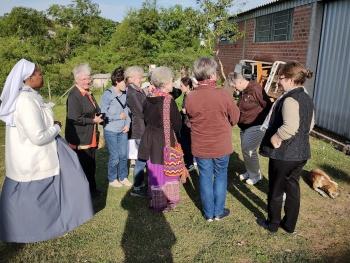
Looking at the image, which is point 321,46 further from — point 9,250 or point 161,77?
point 9,250

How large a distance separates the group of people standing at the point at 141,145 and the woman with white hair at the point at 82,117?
0.01 meters

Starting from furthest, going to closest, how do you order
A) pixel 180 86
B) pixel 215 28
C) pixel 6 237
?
1. pixel 215 28
2. pixel 180 86
3. pixel 6 237

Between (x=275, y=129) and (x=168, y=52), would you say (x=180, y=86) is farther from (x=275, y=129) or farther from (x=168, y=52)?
(x=168, y=52)

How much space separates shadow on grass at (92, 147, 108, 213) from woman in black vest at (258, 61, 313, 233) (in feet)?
7.78

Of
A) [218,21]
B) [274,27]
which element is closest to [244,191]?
[274,27]

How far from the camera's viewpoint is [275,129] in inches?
152

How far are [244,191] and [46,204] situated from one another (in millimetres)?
2952

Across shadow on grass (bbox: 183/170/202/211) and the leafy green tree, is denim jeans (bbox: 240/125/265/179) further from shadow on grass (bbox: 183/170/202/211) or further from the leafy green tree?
the leafy green tree

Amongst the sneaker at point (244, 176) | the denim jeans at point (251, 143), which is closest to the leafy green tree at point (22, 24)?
the sneaker at point (244, 176)

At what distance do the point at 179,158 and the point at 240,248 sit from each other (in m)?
1.33

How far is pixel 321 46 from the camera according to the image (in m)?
9.20

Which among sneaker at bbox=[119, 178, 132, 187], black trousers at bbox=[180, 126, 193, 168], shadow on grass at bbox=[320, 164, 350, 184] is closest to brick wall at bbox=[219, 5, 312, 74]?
shadow on grass at bbox=[320, 164, 350, 184]

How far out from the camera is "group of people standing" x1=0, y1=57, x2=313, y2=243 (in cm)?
360

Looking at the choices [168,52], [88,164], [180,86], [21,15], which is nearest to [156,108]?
[88,164]
